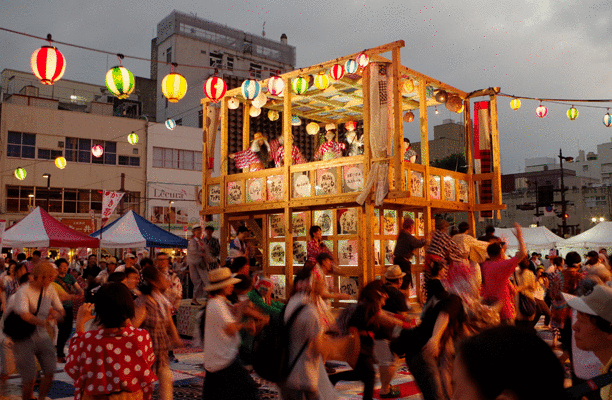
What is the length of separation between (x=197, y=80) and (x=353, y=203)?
114 ft

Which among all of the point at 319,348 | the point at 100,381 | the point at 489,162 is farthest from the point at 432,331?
the point at 489,162

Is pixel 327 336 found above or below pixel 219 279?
below

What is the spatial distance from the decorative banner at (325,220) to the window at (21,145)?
2831 cm

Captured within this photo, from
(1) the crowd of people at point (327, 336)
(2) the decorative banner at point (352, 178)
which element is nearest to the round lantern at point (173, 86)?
(2) the decorative banner at point (352, 178)

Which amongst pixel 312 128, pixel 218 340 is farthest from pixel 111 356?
pixel 312 128

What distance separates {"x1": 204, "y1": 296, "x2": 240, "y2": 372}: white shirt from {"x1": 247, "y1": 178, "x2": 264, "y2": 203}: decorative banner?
929 cm

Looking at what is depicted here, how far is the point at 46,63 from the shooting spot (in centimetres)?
1059

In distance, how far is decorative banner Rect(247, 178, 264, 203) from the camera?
1394 centimetres

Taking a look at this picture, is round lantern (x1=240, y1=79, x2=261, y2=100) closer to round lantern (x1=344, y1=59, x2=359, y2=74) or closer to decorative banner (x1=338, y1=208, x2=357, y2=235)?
round lantern (x1=344, y1=59, x2=359, y2=74)

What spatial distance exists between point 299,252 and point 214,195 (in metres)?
3.38

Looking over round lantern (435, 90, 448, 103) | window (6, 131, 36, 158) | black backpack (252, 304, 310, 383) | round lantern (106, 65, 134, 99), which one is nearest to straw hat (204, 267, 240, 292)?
black backpack (252, 304, 310, 383)

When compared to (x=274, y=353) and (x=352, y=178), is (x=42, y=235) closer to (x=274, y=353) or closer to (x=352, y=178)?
(x=352, y=178)

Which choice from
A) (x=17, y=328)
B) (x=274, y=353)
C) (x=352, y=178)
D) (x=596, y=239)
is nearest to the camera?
(x=274, y=353)

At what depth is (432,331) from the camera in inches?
185
